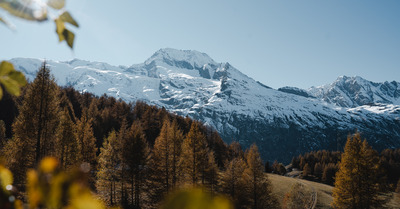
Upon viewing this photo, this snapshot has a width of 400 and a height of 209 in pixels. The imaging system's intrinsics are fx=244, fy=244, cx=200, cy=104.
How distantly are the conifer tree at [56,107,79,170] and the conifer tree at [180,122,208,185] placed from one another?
11.9 meters

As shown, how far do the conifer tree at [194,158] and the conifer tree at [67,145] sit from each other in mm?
11878

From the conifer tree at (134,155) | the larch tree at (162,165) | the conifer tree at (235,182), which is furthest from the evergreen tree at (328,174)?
the conifer tree at (134,155)

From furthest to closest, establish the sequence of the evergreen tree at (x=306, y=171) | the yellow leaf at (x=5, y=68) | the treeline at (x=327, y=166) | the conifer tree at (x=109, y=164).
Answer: the evergreen tree at (x=306, y=171) → the treeline at (x=327, y=166) → the conifer tree at (x=109, y=164) → the yellow leaf at (x=5, y=68)

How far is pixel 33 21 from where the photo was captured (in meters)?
0.86

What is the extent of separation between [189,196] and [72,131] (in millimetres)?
25890

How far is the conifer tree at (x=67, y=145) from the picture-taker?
22.3 m

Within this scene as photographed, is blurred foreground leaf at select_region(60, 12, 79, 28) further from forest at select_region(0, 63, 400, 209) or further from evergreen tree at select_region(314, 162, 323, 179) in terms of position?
evergreen tree at select_region(314, 162, 323, 179)

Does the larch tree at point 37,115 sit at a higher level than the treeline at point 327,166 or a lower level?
higher

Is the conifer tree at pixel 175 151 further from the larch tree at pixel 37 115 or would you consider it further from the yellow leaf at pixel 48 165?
the yellow leaf at pixel 48 165

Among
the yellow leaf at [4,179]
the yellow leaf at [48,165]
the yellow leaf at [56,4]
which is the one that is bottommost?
the yellow leaf at [4,179]

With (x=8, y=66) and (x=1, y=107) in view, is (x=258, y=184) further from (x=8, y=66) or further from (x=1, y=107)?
(x=1, y=107)

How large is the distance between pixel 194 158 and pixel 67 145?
13.7 meters

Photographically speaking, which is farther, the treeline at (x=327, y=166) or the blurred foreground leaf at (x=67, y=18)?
the treeline at (x=327, y=166)

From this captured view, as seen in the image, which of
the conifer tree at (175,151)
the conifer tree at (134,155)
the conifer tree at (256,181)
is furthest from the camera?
the conifer tree at (256,181)
